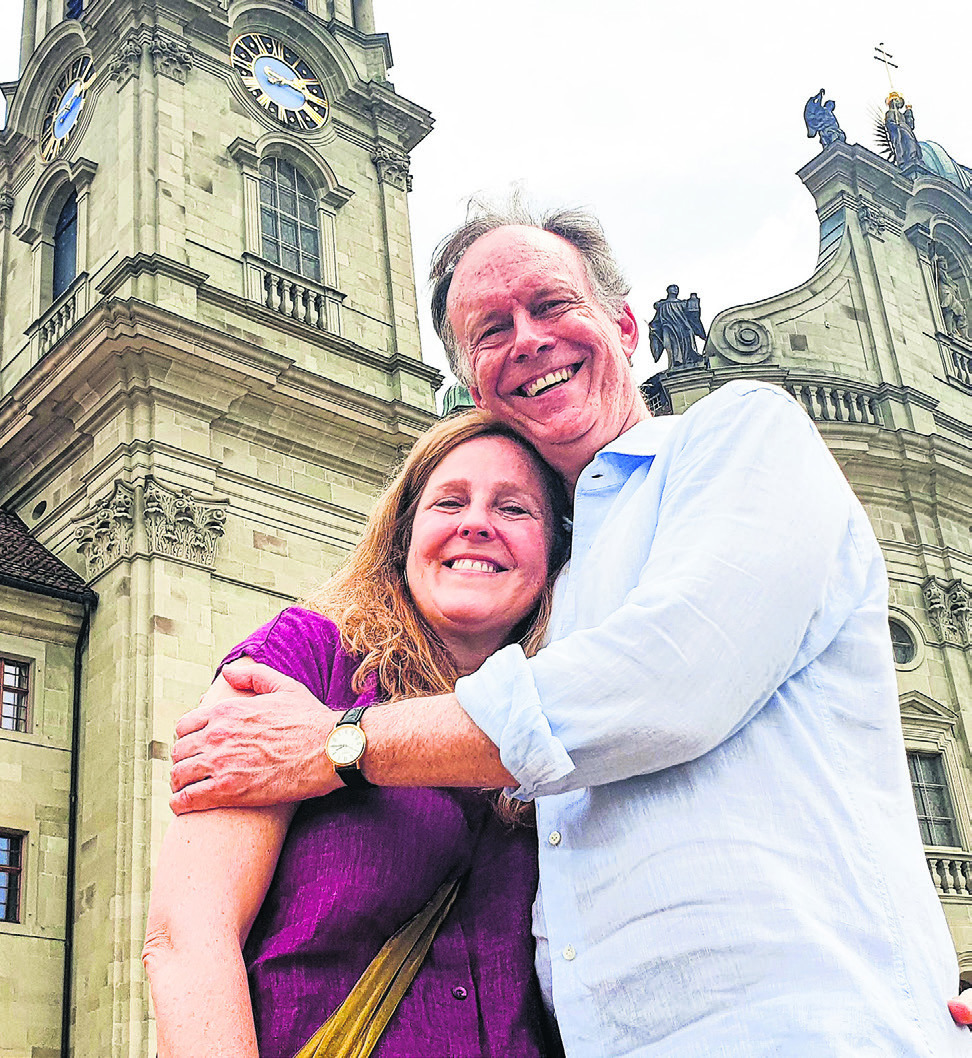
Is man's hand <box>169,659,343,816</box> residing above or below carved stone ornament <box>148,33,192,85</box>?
below

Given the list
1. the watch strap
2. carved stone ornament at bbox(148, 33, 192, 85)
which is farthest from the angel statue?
the watch strap

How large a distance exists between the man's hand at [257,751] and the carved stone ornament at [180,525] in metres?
12.6

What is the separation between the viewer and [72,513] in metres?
15.9

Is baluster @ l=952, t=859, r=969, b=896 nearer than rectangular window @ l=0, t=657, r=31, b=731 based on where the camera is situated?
No

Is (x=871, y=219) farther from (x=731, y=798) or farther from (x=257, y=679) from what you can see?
(x=731, y=798)

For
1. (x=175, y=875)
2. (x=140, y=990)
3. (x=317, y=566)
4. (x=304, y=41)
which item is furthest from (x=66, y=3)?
(x=175, y=875)

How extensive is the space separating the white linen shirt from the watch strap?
0.70 ft

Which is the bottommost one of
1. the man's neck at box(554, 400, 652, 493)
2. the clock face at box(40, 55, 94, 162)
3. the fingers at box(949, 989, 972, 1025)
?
the fingers at box(949, 989, 972, 1025)

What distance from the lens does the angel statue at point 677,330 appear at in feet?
64.3

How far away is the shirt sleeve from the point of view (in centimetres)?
183

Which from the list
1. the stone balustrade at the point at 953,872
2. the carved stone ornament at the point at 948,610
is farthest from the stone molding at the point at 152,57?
the stone balustrade at the point at 953,872

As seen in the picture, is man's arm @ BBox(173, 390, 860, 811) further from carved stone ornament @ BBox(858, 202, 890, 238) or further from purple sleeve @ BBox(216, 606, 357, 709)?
carved stone ornament @ BBox(858, 202, 890, 238)

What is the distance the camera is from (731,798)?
1860 millimetres

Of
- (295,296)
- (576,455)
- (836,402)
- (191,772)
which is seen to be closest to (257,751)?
(191,772)
